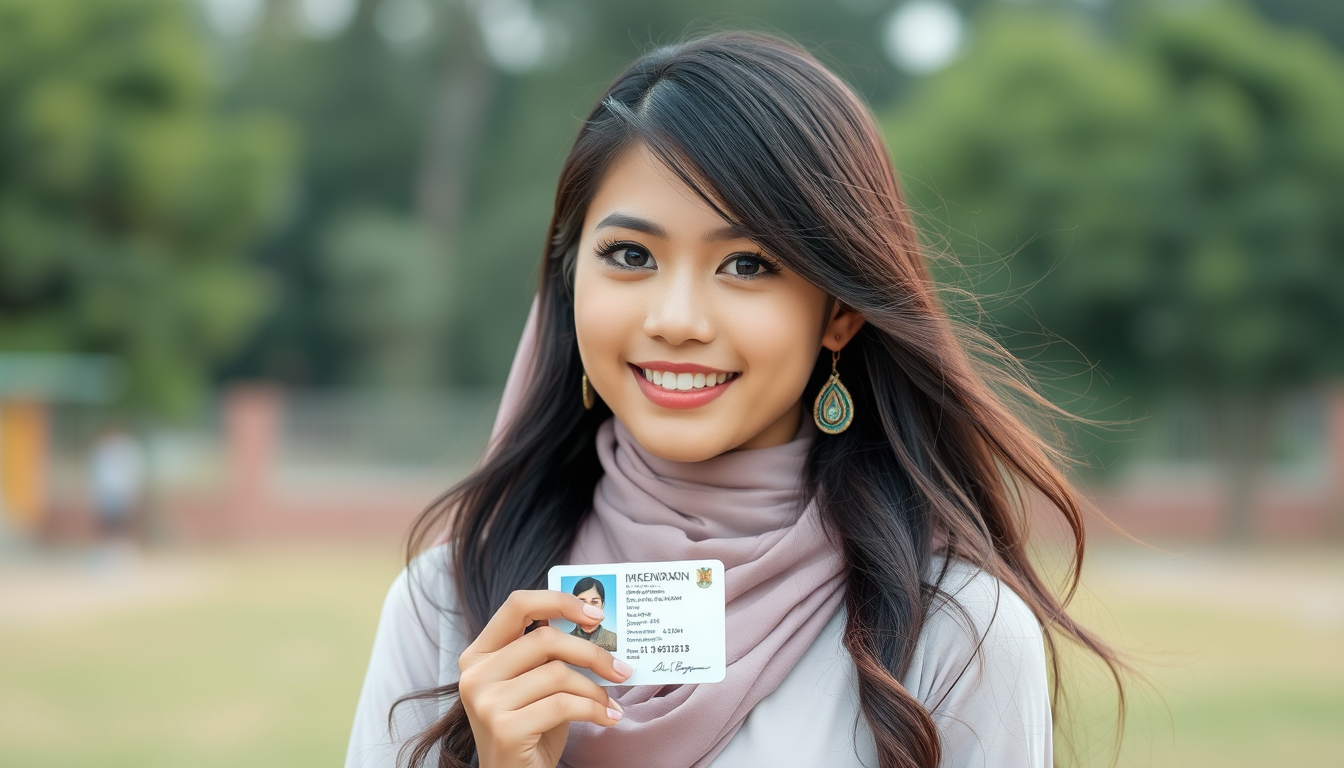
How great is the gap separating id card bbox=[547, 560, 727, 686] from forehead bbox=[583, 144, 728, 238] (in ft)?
1.61

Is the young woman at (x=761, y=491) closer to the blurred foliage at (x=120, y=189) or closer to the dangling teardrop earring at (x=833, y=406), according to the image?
the dangling teardrop earring at (x=833, y=406)

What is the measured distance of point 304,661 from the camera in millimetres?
8906

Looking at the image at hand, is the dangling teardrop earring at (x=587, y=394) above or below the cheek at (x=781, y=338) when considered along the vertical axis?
above

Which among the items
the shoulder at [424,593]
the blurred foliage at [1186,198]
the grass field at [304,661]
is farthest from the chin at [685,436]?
the blurred foliage at [1186,198]

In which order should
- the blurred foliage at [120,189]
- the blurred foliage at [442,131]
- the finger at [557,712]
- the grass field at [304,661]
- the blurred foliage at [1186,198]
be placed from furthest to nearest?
the blurred foliage at [442,131], the blurred foliage at [120,189], the blurred foliage at [1186,198], the grass field at [304,661], the finger at [557,712]

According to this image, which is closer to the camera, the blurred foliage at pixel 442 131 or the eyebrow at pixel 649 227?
the eyebrow at pixel 649 227

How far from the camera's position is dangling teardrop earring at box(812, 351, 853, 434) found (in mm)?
2193

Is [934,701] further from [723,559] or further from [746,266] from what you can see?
[746,266]

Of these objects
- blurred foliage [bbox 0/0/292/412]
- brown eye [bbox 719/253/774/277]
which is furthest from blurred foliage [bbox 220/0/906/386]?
brown eye [bbox 719/253/774/277]

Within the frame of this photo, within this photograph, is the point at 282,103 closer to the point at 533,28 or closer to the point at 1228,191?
the point at 533,28

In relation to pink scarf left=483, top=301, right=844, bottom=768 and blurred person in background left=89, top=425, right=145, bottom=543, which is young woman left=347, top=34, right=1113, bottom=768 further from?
blurred person in background left=89, top=425, right=145, bottom=543

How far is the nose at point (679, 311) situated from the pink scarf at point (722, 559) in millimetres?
274

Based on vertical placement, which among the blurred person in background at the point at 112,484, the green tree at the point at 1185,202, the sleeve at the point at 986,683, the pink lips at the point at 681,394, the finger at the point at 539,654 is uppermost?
the green tree at the point at 1185,202

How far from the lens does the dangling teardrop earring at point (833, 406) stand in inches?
86.4
